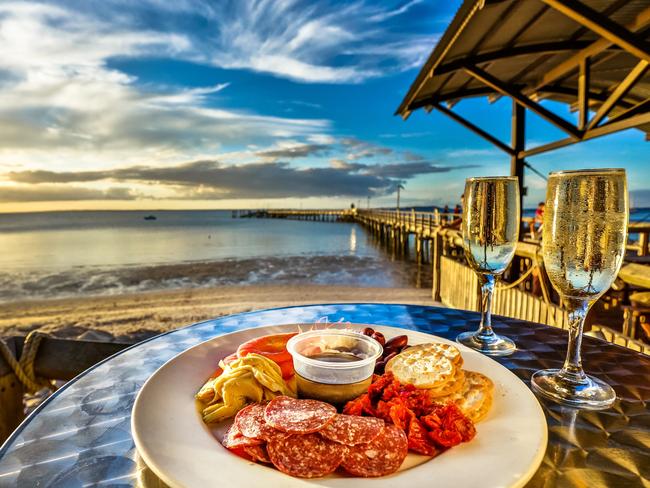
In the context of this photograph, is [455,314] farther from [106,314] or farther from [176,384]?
[106,314]

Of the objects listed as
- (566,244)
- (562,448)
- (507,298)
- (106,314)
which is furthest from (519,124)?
(106,314)

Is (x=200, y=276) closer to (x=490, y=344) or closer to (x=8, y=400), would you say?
(x=8, y=400)

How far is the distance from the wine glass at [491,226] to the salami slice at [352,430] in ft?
2.66

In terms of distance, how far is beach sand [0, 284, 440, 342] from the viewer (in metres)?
11.4

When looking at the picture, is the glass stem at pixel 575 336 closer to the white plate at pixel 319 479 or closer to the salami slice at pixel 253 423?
the white plate at pixel 319 479

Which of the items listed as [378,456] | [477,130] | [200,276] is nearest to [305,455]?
[378,456]

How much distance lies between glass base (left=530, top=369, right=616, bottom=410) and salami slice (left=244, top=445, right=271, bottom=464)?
865mm

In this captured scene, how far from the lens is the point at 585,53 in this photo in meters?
4.37

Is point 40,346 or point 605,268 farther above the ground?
point 605,268

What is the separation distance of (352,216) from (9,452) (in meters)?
89.6

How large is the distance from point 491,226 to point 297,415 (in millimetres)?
1059

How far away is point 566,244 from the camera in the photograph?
3.51 ft

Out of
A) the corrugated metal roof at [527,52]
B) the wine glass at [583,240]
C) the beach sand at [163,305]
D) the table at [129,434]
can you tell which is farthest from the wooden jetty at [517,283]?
the wine glass at [583,240]

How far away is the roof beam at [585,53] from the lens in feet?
12.0
